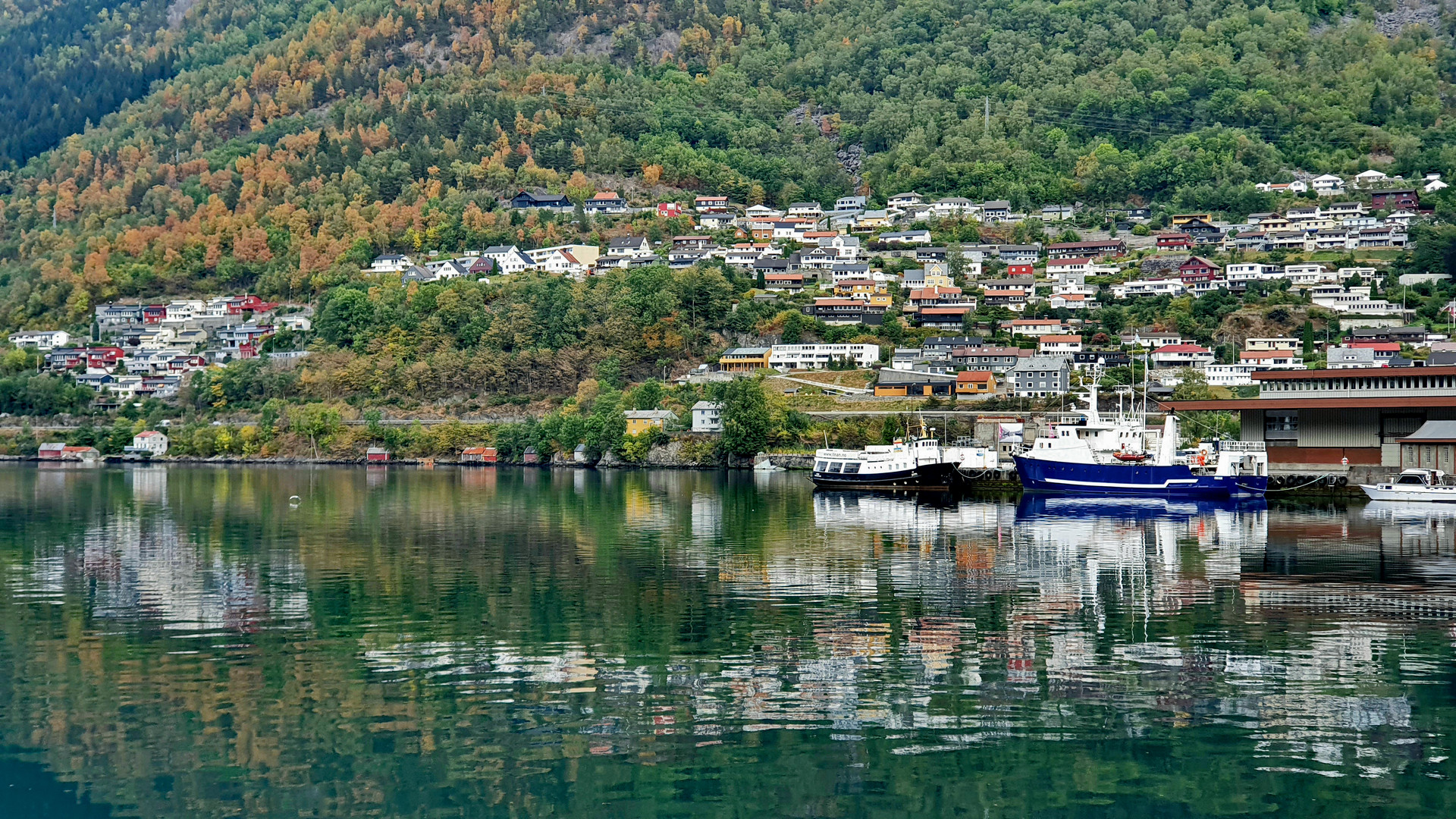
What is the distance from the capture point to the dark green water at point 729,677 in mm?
13594

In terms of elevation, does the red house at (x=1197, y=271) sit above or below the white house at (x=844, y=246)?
below

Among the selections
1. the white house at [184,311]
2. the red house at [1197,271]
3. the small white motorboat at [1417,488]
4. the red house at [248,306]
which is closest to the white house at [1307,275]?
the red house at [1197,271]

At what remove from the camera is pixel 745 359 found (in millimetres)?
87000

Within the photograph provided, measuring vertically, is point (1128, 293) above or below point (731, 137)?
below

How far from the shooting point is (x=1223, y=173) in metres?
125

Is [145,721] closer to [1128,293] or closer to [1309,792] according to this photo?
[1309,792]

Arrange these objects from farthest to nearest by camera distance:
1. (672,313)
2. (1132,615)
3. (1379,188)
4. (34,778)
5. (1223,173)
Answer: (1223,173) → (1379,188) → (672,313) → (1132,615) → (34,778)

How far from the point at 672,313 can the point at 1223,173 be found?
56610mm

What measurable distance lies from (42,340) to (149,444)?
31.4 metres

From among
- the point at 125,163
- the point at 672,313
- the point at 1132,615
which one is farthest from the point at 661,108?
the point at 1132,615

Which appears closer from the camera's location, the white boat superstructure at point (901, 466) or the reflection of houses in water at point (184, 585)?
the reflection of houses in water at point (184, 585)

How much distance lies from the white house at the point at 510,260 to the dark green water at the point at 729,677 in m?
79.6

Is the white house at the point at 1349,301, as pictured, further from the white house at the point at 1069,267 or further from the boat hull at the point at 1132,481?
the boat hull at the point at 1132,481

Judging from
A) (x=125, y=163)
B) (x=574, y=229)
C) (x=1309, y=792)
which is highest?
(x=125, y=163)
